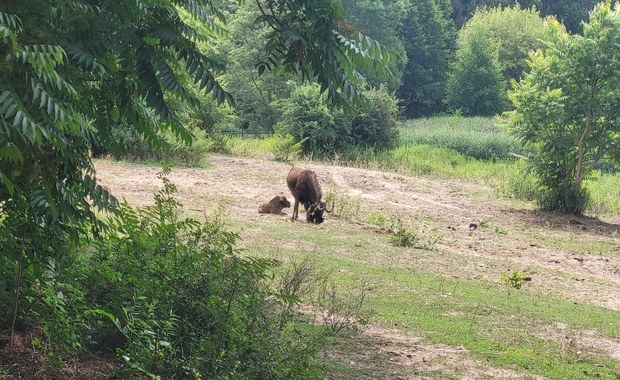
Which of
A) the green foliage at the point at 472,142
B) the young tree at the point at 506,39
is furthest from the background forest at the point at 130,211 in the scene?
the young tree at the point at 506,39

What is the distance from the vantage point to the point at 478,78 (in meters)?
74.8

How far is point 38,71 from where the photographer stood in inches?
167

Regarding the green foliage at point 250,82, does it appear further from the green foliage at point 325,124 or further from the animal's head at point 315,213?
the animal's head at point 315,213

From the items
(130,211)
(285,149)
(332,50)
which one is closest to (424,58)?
(285,149)

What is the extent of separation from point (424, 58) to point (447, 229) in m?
64.8

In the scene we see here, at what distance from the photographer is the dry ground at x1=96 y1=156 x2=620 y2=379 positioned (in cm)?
849

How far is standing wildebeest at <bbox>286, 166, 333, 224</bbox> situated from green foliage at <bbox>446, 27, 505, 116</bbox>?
5704 centimetres

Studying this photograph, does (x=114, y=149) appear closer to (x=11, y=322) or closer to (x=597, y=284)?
(x=11, y=322)

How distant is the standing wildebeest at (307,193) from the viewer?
18.2m

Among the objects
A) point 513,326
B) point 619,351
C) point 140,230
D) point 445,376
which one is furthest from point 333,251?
point 140,230

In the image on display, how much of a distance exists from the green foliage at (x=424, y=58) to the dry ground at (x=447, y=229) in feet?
166

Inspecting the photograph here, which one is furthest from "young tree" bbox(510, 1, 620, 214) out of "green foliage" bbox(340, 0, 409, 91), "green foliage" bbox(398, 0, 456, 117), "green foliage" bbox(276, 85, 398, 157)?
"green foliage" bbox(398, 0, 456, 117)

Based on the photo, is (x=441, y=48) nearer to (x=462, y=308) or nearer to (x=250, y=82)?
(x=250, y=82)

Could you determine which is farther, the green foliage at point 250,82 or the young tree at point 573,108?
the green foliage at point 250,82
